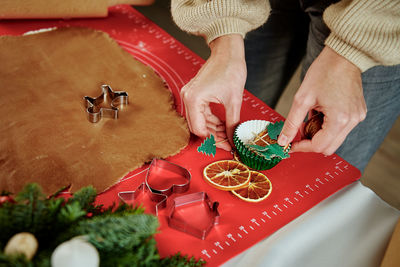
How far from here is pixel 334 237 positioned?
0.83m

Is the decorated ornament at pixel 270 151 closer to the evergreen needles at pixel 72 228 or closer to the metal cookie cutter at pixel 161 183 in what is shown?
the metal cookie cutter at pixel 161 183

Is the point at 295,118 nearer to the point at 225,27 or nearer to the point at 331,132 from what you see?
the point at 331,132

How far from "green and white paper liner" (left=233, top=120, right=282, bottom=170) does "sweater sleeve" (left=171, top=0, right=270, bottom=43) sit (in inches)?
12.4

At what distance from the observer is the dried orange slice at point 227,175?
2.88 ft

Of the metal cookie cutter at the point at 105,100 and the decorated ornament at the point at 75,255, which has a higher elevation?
the decorated ornament at the point at 75,255

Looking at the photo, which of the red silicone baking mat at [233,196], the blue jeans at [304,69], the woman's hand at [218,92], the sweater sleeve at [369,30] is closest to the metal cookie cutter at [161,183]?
the red silicone baking mat at [233,196]

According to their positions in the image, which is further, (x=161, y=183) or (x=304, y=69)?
(x=304, y=69)

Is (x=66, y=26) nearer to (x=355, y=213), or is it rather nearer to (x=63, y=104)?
(x=63, y=104)

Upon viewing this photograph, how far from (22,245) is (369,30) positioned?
915mm

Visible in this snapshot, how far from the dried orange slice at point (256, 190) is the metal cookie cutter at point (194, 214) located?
0.08 metres

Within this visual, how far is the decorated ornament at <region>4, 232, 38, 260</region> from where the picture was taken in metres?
0.48

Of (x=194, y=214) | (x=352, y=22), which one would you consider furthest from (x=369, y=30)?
(x=194, y=214)

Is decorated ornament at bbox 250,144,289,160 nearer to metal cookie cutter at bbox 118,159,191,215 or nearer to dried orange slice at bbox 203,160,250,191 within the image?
dried orange slice at bbox 203,160,250,191

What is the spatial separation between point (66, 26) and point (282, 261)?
48.8 inches
